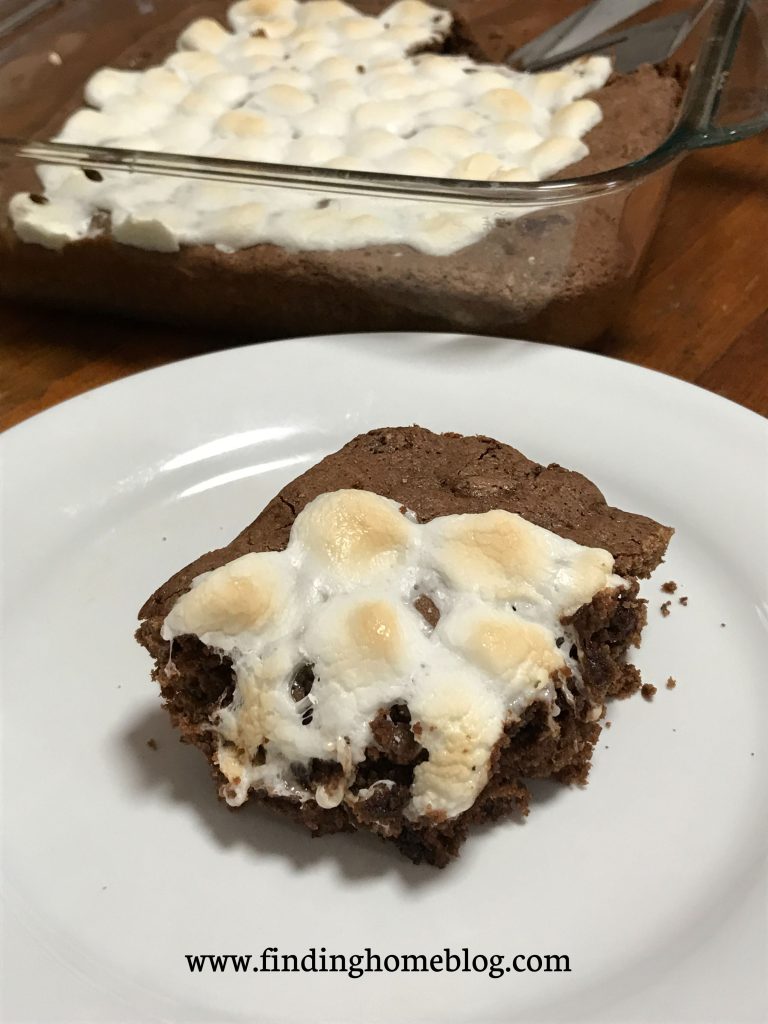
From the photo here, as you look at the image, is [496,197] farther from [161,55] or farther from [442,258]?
[161,55]

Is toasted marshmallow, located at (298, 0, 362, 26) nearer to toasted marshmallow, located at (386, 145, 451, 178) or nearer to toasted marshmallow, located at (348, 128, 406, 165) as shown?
toasted marshmallow, located at (348, 128, 406, 165)

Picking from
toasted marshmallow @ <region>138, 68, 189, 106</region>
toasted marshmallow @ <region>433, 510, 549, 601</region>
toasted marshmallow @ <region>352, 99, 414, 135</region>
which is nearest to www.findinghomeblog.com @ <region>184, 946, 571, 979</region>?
toasted marshmallow @ <region>433, 510, 549, 601</region>

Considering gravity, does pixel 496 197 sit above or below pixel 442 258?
above

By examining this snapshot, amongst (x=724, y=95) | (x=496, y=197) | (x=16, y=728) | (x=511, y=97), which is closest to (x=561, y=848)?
(x=16, y=728)

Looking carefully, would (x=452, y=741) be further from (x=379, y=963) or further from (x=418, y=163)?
(x=418, y=163)

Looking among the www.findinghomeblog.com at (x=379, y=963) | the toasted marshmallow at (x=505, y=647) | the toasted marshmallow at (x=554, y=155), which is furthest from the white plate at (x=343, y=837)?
the toasted marshmallow at (x=554, y=155)

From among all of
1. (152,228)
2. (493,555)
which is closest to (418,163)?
(152,228)

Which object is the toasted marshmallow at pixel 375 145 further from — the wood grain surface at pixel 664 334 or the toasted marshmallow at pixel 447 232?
the wood grain surface at pixel 664 334
